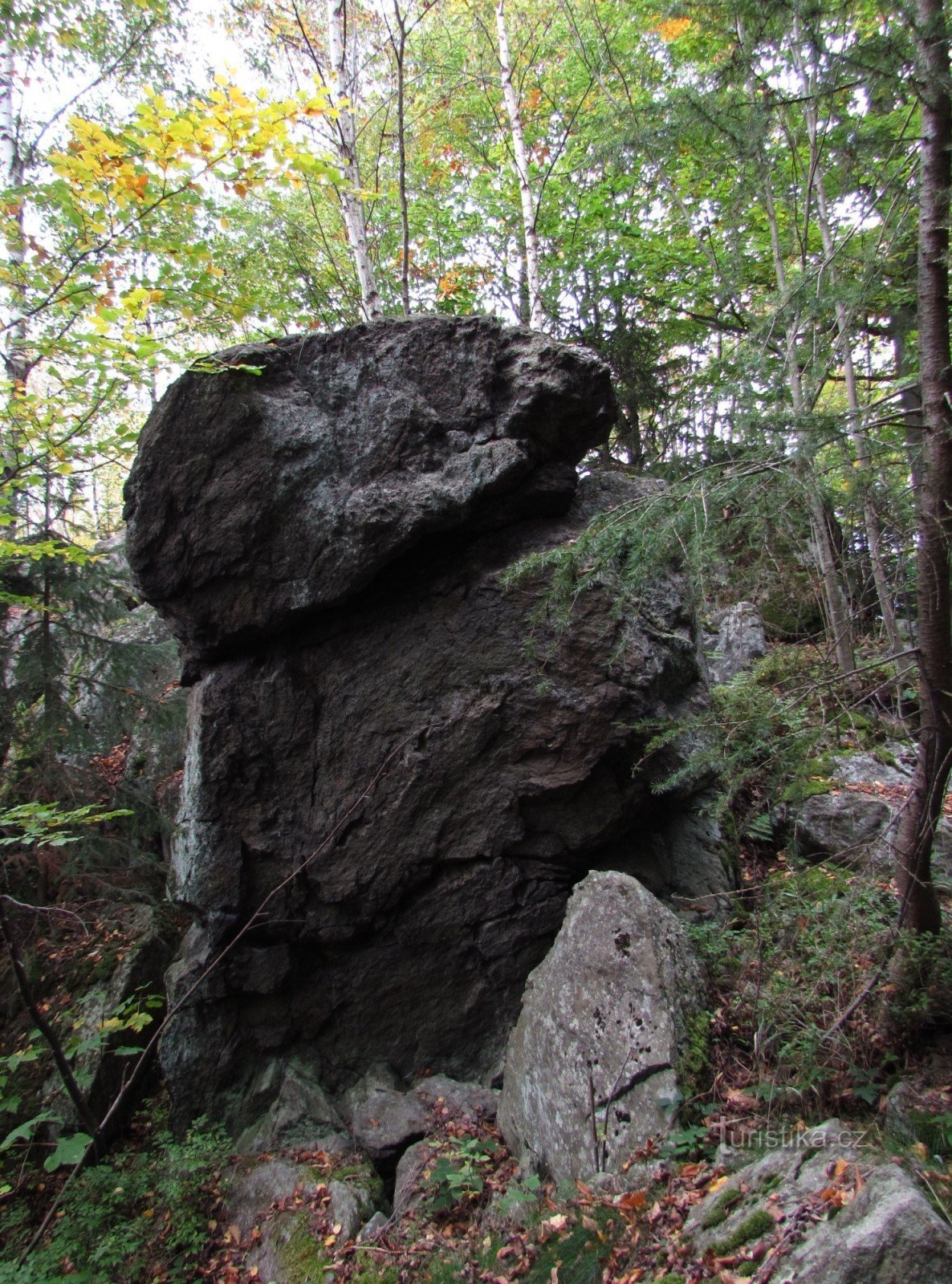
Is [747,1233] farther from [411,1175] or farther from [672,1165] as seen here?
[411,1175]

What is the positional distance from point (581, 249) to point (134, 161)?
334 inches

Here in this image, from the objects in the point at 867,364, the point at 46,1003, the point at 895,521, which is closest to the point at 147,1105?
the point at 46,1003

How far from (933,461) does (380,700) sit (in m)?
4.11

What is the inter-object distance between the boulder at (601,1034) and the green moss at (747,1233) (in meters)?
1.00

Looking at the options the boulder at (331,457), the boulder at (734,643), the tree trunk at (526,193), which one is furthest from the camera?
the boulder at (734,643)

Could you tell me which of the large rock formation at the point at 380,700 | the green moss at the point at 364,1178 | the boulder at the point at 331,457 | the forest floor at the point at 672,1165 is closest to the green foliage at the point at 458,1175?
the forest floor at the point at 672,1165

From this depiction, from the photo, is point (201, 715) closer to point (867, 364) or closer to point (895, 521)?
point (895, 521)

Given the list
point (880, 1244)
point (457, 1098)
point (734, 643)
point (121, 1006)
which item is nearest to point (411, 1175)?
point (457, 1098)

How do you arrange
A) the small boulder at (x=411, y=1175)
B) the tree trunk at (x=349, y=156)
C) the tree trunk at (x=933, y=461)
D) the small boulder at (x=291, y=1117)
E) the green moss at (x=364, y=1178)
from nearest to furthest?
1. the tree trunk at (x=933, y=461)
2. the small boulder at (x=411, y=1175)
3. the green moss at (x=364, y=1178)
4. the small boulder at (x=291, y=1117)
5. the tree trunk at (x=349, y=156)

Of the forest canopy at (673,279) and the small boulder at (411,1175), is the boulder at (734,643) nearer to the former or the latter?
the forest canopy at (673,279)

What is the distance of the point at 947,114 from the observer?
3.43 meters

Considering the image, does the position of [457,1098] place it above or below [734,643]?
below

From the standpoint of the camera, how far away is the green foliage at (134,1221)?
14.4ft

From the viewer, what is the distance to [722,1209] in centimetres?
284
